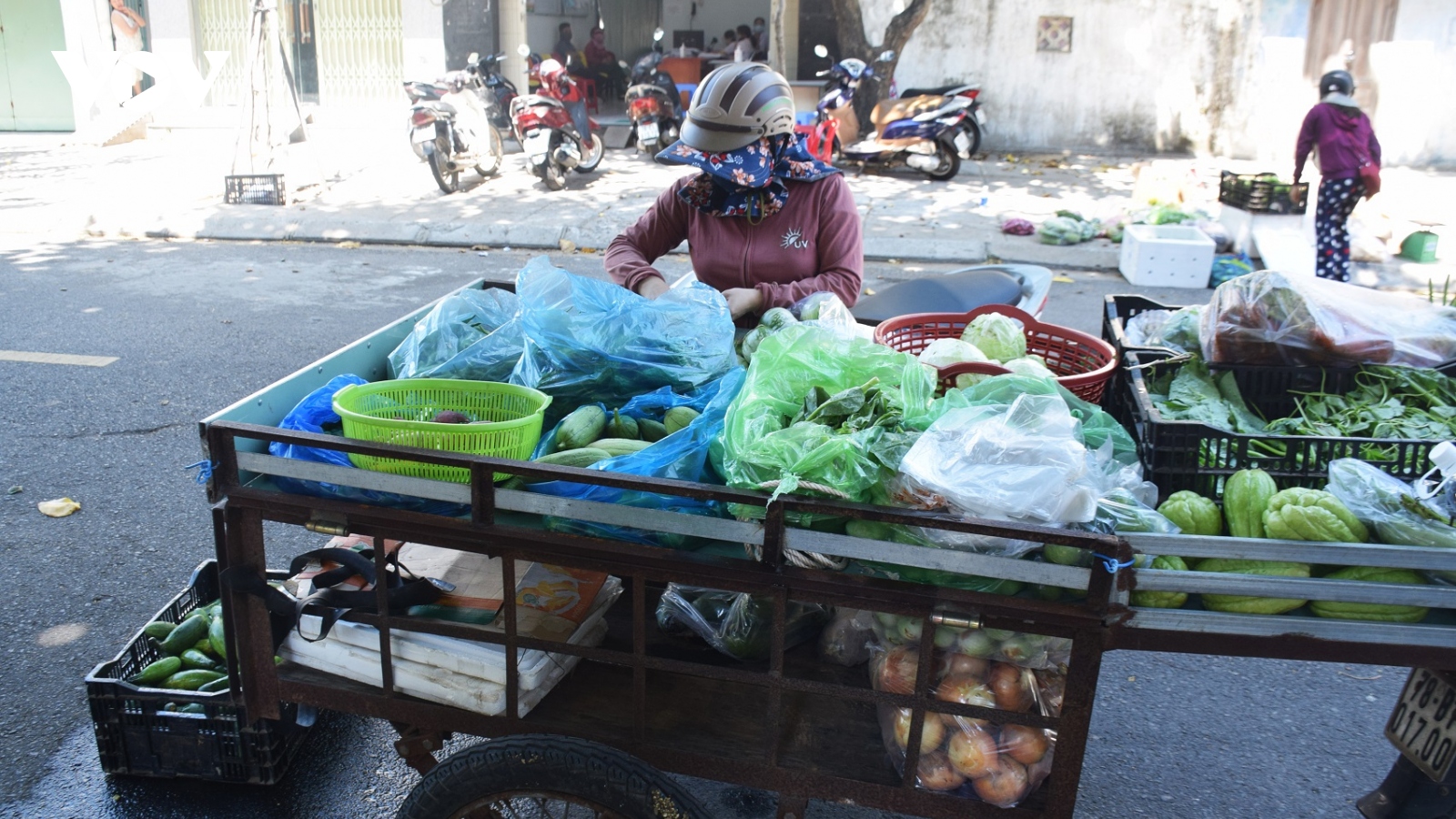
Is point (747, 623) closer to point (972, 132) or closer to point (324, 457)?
point (324, 457)

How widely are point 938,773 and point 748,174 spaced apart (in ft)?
6.21

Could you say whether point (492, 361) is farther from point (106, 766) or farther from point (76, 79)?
point (76, 79)

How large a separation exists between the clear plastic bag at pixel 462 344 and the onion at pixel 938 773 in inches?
49.6

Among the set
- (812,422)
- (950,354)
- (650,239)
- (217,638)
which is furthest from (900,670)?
(650,239)

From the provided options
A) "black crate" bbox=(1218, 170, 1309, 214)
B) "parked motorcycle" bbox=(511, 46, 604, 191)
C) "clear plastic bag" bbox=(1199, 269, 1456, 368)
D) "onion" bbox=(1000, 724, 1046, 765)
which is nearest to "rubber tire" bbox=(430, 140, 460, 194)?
"parked motorcycle" bbox=(511, 46, 604, 191)

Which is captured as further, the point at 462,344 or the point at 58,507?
the point at 58,507

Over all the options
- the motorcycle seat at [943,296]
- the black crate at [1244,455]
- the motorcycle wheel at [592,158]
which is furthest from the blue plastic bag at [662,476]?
the motorcycle wheel at [592,158]

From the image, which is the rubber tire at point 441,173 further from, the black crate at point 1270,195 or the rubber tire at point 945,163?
the black crate at point 1270,195

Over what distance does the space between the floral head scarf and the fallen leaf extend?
265 cm

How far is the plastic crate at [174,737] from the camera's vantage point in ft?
7.95

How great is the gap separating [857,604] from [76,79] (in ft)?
53.8

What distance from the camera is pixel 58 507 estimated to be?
3.97m

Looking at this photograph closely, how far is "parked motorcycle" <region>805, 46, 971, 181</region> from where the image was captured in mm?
11102

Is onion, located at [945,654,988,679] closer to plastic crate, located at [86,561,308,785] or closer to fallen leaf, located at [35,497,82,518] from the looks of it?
plastic crate, located at [86,561,308,785]
